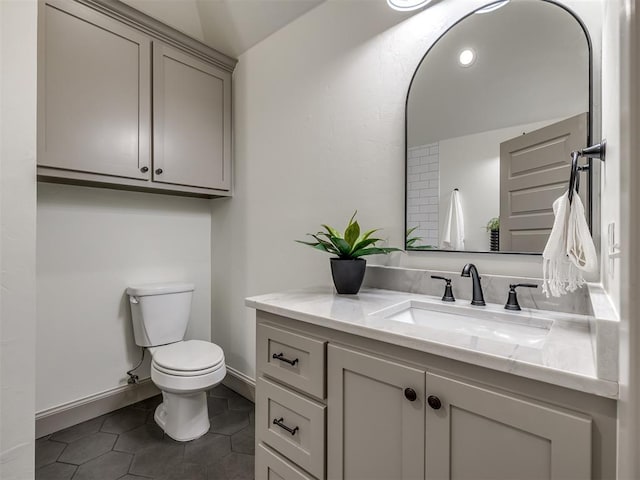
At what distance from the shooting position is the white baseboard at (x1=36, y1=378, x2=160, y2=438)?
1782 mm

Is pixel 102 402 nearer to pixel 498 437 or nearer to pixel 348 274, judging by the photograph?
pixel 348 274

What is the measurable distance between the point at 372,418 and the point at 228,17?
7.94 feet

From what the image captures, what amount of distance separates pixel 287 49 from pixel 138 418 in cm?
240

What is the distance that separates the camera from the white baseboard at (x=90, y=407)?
1782mm

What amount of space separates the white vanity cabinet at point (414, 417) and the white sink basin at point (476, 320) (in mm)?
164

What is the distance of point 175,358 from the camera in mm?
1746

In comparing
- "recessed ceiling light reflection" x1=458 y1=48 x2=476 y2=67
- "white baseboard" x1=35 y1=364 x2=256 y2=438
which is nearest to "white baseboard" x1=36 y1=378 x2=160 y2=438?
"white baseboard" x1=35 y1=364 x2=256 y2=438

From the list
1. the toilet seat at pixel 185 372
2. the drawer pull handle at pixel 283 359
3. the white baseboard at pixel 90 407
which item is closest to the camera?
the drawer pull handle at pixel 283 359

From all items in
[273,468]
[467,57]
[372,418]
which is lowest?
[273,468]

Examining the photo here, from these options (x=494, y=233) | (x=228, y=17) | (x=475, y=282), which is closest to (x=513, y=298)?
(x=475, y=282)

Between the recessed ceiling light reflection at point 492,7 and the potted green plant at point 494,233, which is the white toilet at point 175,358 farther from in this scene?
the recessed ceiling light reflection at point 492,7

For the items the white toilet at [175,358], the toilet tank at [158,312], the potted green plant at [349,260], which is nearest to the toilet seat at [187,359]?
the white toilet at [175,358]

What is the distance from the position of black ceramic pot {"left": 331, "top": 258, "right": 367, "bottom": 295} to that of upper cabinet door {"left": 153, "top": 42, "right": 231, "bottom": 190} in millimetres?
1232

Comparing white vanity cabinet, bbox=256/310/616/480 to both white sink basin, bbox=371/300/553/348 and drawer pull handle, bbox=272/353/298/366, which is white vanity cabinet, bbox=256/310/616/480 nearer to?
drawer pull handle, bbox=272/353/298/366
